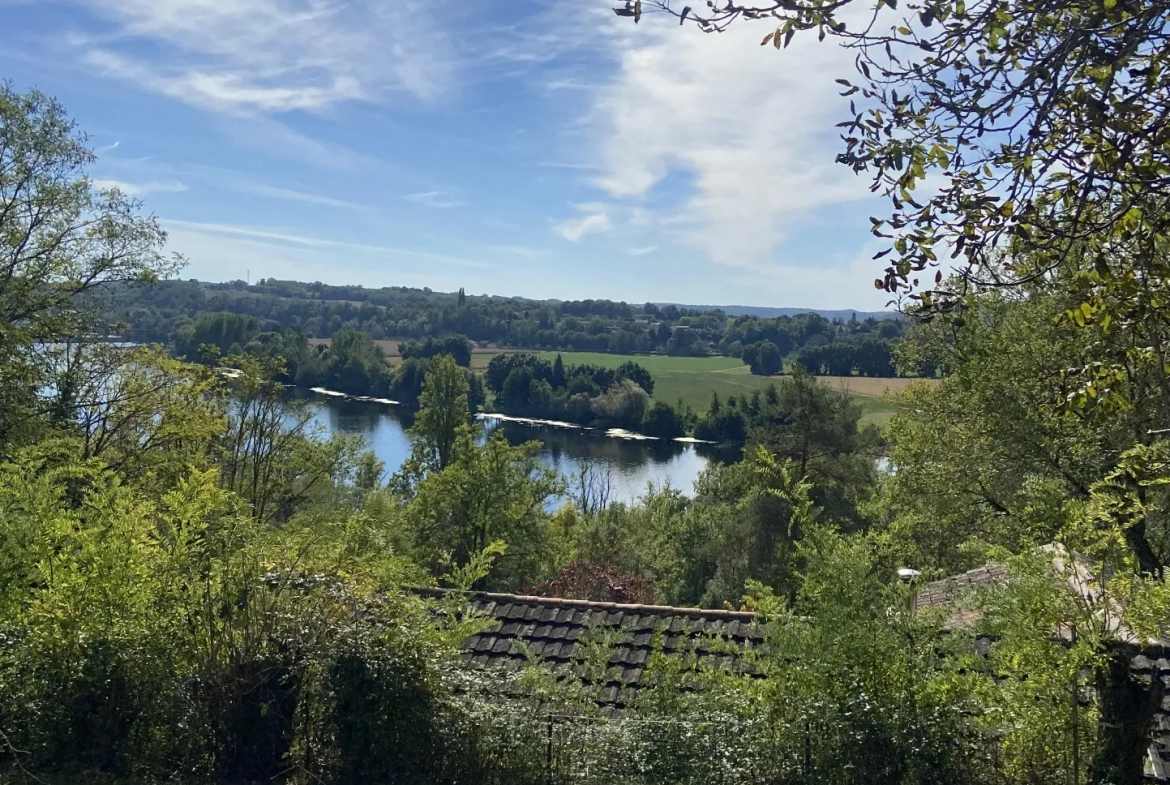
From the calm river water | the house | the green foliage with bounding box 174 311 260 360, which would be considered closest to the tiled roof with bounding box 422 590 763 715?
the house

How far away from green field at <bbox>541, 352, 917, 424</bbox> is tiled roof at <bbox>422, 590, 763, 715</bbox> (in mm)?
44062

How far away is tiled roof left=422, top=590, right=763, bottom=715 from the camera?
612 centimetres

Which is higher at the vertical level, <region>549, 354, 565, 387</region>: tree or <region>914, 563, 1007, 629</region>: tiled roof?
<region>549, 354, 565, 387</region>: tree

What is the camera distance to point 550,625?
283 inches

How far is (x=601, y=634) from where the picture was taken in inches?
228

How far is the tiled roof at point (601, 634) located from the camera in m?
6.12

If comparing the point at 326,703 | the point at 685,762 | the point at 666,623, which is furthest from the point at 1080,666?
the point at 326,703

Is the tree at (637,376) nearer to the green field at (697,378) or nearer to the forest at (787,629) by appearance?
the green field at (697,378)

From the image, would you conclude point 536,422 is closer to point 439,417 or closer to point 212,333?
point 212,333

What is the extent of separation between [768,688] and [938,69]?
3.05 m

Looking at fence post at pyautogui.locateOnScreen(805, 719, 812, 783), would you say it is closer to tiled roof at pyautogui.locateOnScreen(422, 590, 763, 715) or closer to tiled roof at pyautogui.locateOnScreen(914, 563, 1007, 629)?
tiled roof at pyautogui.locateOnScreen(914, 563, 1007, 629)

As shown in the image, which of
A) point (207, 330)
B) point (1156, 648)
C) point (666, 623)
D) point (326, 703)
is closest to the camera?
point (326, 703)

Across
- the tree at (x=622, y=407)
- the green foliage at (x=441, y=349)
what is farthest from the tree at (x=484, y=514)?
the green foliage at (x=441, y=349)

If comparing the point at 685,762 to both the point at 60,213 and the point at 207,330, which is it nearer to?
the point at 60,213
